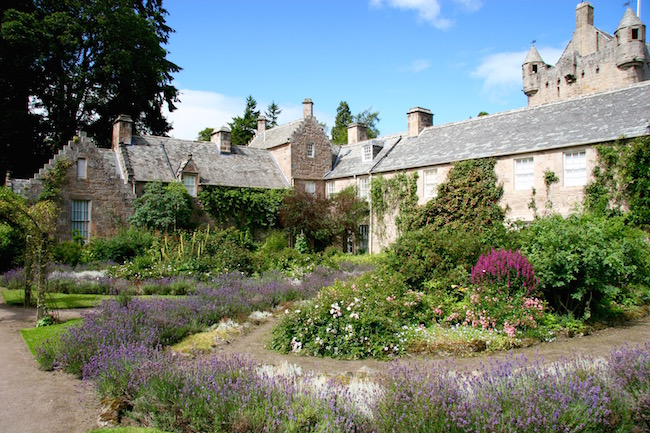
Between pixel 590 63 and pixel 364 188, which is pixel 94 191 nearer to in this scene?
pixel 364 188

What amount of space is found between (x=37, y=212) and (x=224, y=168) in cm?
1672

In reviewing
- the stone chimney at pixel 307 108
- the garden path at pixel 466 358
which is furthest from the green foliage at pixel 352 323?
the stone chimney at pixel 307 108

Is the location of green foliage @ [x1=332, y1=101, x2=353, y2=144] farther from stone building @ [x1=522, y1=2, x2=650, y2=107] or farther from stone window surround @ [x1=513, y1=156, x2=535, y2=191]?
stone window surround @ [x1=513, y1=156, x2=535, y2=191]

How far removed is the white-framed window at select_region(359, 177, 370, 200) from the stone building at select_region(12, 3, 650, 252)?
0.07 meters

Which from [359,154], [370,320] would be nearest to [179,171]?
[359,154]

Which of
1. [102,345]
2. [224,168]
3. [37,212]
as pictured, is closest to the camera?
[102,345]

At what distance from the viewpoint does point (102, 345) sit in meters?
6.83

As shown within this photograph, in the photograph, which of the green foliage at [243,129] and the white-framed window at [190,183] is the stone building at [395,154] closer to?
the white-framed window at [190,183]

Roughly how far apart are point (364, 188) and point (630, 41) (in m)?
23.4

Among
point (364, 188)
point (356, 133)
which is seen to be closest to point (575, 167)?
point (364, 188)

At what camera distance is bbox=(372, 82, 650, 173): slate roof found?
18327mm

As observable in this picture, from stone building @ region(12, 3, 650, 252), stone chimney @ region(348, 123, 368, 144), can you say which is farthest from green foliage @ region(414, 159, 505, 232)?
stone chimney @ region(348, 123, 368, 144)

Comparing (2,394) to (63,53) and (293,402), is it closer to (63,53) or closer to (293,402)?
(293,402)

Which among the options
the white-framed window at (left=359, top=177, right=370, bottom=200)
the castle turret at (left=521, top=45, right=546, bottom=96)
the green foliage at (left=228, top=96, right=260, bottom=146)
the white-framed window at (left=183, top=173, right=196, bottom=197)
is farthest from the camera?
the green foliage at (left=228, top=96, right=260, bottom=146)
